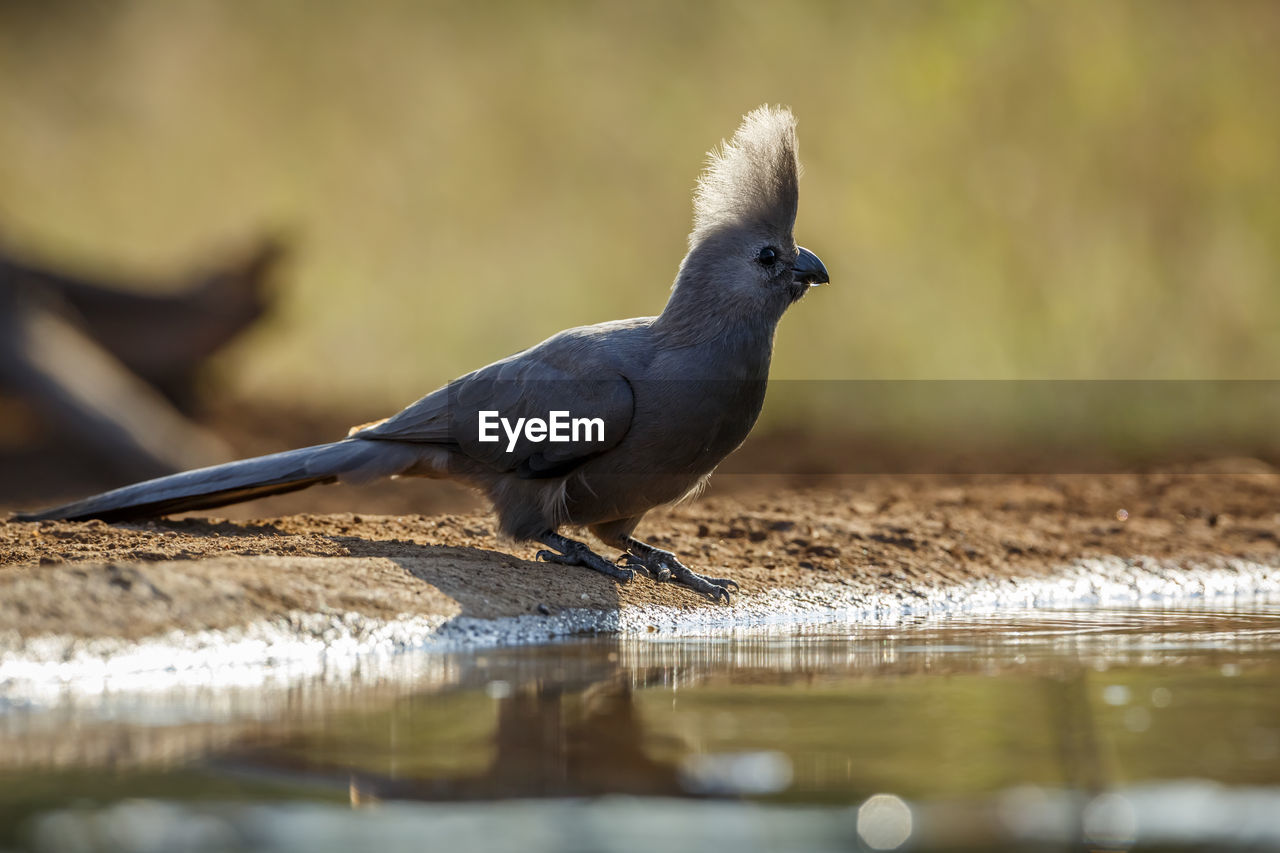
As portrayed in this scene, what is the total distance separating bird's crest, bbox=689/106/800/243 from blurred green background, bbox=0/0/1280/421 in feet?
28.3

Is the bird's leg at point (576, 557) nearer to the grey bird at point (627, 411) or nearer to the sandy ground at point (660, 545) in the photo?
the grey bird at point (627, 411)

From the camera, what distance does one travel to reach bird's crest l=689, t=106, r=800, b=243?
6.20 meters

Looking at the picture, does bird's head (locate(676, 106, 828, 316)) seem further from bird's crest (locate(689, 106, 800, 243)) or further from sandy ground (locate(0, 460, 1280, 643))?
sandy ground (locate(0, 460, 1280, 643))

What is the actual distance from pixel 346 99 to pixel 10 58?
6.16 m

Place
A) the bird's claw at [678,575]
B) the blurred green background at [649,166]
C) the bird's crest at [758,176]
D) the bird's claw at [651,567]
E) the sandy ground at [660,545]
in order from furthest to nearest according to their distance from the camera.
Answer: the blurred green background at [649,166], the bird's crest at [758,176], the bird's claw at [651,567], the bird's claw at [678,575], the sandy ground at [660,545]

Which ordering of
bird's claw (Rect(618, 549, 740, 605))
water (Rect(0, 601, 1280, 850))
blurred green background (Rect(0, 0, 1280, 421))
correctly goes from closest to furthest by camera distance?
water (Rect(0, 601, 1280, 850))
bird's claw (Rect(618, 549, 740, 605))
blurred green background (Rect(0, 0, 1280, 421))

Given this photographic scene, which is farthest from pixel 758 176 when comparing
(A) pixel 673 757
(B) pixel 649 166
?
(B) pixel 649 166

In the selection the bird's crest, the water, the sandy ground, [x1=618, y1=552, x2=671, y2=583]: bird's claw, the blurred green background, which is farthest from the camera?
the blurred green background

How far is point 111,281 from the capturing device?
40.1 ft

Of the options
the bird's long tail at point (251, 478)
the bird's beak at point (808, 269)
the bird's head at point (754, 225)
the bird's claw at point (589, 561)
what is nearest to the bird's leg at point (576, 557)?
the bird's claw at point (589, 561)

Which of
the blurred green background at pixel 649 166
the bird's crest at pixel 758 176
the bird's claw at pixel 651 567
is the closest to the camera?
the bird's claw at pixel 651 567

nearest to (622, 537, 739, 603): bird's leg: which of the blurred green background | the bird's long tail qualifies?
the bird's long tail

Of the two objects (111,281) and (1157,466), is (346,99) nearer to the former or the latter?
(111,281)

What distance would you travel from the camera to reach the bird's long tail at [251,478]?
253 inches
